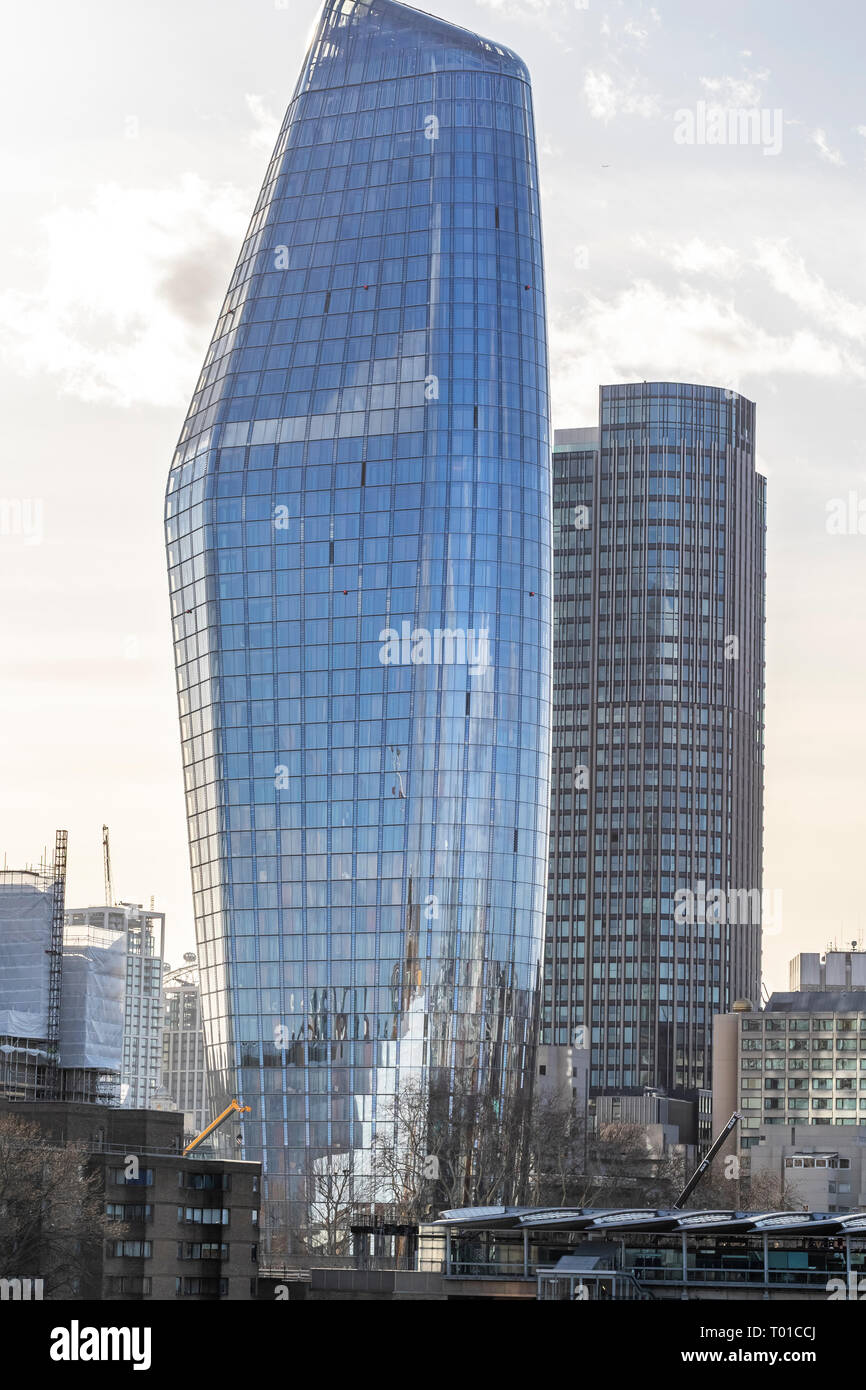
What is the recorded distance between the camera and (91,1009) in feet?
552

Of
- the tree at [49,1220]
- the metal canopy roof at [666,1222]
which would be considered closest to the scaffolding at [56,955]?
the tree at [49,1220]

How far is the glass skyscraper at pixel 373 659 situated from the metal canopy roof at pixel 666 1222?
5782cm

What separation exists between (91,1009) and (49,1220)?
6822cm

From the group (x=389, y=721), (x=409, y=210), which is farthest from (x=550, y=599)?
(x=409, y=210)

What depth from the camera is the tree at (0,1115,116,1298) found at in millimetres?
99375

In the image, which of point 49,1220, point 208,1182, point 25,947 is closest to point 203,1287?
point 208,1182

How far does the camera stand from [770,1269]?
9375 centimetres

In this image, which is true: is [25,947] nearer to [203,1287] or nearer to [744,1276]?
[203,1287]

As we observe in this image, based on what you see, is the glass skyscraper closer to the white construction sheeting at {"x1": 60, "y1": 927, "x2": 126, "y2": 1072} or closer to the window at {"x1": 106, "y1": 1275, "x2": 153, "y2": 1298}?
the white construction sheeting at {"x1": 60, "y1": 927, "x2": 126, "y2": 1072}

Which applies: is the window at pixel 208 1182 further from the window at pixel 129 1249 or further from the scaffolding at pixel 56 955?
the scaffolding at pixel 56 955

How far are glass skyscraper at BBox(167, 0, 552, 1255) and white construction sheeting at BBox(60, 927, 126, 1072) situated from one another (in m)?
8.43

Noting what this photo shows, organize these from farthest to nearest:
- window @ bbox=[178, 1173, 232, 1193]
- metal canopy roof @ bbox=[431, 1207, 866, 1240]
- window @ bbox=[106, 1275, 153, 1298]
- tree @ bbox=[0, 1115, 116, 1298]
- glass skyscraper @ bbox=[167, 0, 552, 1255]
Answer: glass skyscraper @ bbox=[167, 0, 552, 1255] < window @ bbox=[178, 1173, 232, 1193] < window @ bbox=[106, 1275, 153, 1298] < tree @ bbox=[0, 1115, 116, 1298] < metal canopy roof @ bbox=[431, 1207, 866, 1240]

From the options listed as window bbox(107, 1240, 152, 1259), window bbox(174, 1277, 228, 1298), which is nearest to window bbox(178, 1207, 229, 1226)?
window bbox(174, 1277, 228, 1298)

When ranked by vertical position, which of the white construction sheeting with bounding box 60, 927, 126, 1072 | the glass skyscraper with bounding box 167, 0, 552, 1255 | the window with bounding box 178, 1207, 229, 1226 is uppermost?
the glass skyscraper with bounding box 167, 0, 552, 1255
